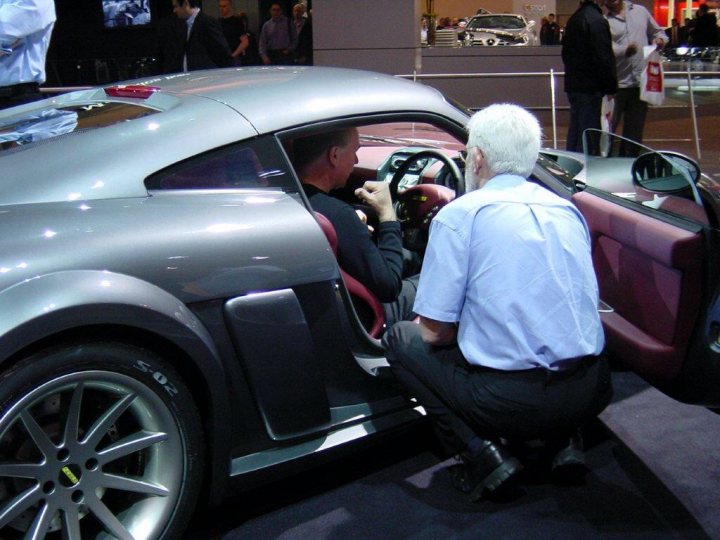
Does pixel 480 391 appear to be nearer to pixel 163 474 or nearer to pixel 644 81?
pixel 163 474

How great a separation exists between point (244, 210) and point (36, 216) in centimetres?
56

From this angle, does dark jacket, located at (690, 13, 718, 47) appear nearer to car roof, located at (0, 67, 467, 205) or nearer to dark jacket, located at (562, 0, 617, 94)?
dark jacket, located at (562, 0, 617, 94)

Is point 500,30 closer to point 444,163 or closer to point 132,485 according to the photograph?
point 444,163

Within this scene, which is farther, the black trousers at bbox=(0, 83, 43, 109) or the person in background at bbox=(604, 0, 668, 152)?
the person in background at bbox=(604, 0, 668, 152)

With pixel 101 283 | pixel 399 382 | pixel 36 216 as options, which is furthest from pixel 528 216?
pixel 36 216

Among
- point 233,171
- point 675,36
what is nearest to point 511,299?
point 233,171

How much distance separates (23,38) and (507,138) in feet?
10.4

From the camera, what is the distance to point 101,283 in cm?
214

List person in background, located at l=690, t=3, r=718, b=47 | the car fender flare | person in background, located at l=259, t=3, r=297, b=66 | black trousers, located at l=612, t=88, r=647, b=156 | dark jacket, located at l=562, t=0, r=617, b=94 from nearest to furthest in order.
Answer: the car fender flare, dark jacket, located at l=562, t=0, r=617, b=94, black trousers, located at l=612, t=88, r=647, b=156, person in background, located at l=259, t=3, r=297, b=66, person in background, located at l=690, t=3, r=718, b=47

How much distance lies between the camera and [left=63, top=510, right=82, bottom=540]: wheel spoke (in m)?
2.21

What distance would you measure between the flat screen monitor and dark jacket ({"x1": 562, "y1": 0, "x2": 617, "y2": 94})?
28.3 feet

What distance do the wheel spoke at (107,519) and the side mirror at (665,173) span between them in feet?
6.33

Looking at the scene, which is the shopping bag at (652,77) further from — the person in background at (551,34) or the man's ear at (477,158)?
the person in background at (551,34)

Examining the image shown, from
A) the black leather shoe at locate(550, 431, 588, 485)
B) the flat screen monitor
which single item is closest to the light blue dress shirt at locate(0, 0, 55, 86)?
the black leather shoe at locate(550, 431, 588, 485)
